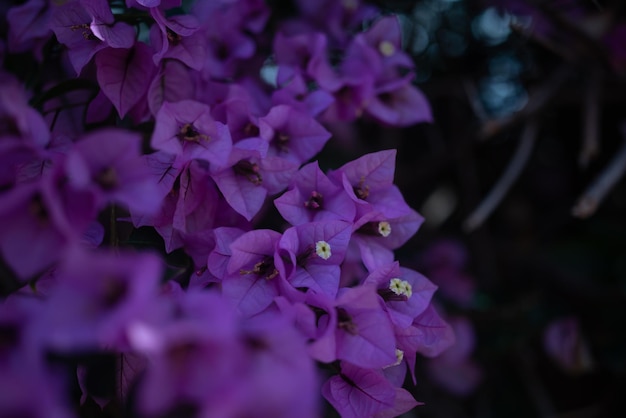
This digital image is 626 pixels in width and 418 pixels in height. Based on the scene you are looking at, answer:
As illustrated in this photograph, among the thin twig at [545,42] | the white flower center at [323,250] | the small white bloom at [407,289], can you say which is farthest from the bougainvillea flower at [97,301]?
the thin twig at [545,42]

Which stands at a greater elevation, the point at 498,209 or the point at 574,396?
the point at 498,209

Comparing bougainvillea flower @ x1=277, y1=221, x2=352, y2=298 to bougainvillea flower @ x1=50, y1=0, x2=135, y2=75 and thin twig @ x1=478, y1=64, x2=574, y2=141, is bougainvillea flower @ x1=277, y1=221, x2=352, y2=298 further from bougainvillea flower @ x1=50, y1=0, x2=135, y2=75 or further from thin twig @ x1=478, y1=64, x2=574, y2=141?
thin twig @ x1=478, y1=64, x2=574, y2=141

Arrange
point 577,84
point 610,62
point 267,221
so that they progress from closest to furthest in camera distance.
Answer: point 267,221, point 610,62, point 577,84

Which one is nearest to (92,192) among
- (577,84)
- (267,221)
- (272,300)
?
(272,300)

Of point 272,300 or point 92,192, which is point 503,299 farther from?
point 92,192

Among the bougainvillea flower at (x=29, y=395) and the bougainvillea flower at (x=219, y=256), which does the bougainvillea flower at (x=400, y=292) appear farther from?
the bougainvillea flower at (x=29, y=395)

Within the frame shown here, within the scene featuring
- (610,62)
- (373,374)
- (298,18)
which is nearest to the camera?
(373,374)

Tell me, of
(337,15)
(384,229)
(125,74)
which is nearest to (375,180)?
(384,229)

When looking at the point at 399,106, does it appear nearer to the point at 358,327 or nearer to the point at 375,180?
the point at 375,180

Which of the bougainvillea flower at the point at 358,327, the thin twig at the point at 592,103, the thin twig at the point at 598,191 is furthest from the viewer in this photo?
the thin twig at the point at 592,103
